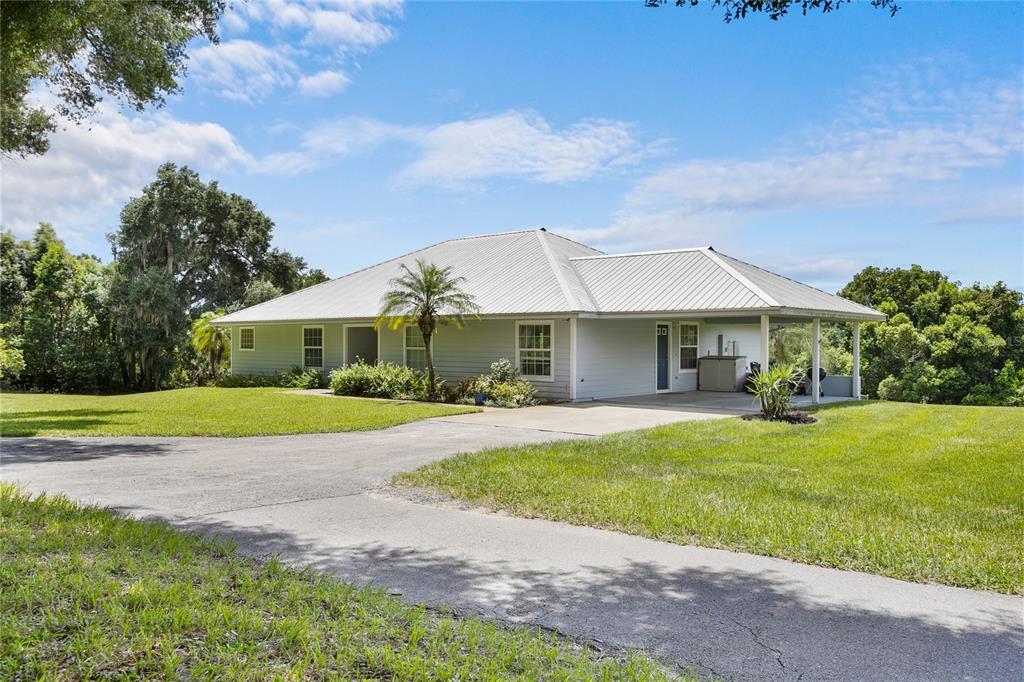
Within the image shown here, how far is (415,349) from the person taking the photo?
75.5 feet

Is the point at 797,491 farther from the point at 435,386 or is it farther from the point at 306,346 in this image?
the point at 306,346

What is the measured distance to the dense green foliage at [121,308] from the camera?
28859 mm

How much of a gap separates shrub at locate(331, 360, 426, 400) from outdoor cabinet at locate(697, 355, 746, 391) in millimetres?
9507

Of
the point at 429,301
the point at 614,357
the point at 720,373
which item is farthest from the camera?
the point at 720,373

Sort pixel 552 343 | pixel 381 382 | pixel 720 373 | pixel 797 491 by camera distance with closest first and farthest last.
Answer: pixel 797 491 → pixel 552 343 → pixel 381 382 → pixel 720 373

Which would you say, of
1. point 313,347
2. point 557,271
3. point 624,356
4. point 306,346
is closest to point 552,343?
point 624,356

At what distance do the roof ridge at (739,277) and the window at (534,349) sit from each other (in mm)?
5282

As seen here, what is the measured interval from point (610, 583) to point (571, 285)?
52.8 ft

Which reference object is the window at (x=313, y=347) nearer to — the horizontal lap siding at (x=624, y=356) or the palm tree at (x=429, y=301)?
the palm tree at (x=429, y=301)

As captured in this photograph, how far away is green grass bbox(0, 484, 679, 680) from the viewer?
317 centimetres

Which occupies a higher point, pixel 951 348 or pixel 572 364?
pixel 951 348

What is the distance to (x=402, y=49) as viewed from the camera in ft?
41.4

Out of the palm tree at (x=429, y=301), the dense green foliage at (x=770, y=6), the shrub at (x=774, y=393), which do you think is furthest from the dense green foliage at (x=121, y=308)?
the dense green foliage at (x=770, y=6)

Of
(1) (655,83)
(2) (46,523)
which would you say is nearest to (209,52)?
(1) (655,83)
